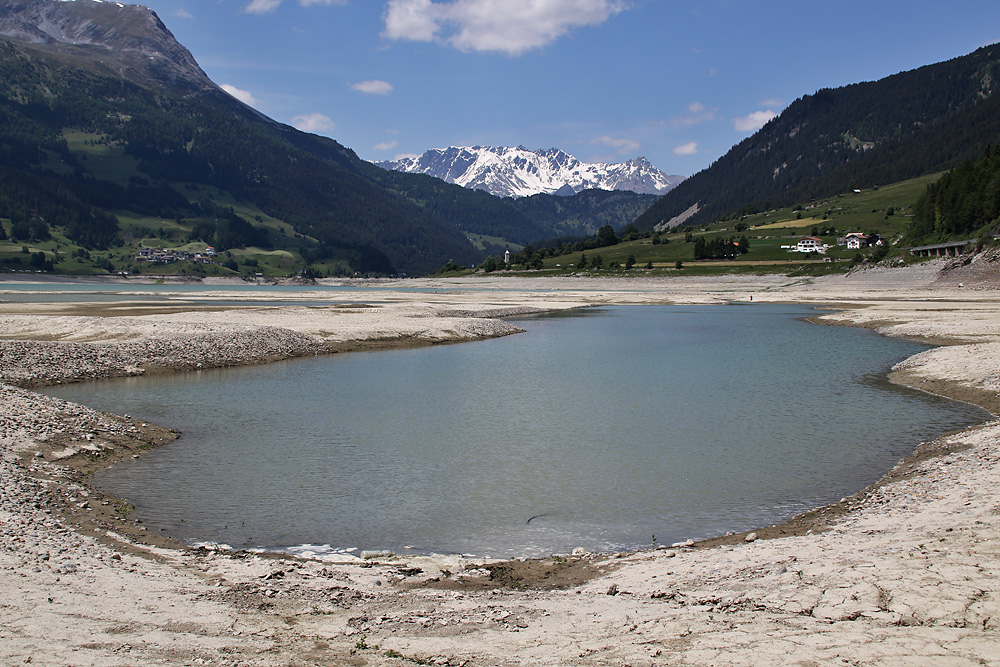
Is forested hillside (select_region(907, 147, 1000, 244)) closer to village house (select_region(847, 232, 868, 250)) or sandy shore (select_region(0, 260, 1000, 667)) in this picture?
village house (select_region(847, 232, 868, 250))

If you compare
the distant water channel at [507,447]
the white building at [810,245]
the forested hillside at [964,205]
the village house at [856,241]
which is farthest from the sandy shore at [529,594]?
the village house at [856,241]

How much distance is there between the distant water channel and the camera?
1502cm

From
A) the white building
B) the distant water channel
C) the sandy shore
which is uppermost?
the white building

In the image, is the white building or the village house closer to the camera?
the village house

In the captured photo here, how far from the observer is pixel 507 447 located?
22078 mm

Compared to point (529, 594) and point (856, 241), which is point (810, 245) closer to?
point (856, 241)

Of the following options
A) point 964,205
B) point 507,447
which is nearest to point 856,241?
point 964,205

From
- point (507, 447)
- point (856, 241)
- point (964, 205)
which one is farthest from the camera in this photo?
point (856, 241)

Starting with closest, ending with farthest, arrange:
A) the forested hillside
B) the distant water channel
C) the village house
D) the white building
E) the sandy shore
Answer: the sandy shore < the distant water channel < the forested hillside < the village house < the white building

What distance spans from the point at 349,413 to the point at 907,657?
22.5 meters

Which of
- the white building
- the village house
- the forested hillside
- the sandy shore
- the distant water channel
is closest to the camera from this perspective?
the sandy shore

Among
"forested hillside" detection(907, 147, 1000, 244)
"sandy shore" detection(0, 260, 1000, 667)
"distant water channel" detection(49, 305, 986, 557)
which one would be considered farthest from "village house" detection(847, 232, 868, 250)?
"sandy shore" detection(0, 260, 1000, 667)

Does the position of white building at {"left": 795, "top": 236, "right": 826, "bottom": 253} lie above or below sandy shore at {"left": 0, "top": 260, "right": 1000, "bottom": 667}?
above

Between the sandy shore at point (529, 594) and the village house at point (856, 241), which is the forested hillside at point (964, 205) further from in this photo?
the sandy shore at point (529, 594)
